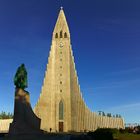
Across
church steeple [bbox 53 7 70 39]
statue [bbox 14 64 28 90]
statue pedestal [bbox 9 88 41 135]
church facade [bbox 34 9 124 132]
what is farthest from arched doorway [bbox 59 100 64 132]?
statue pedestal [bbox 9 88 41 135]

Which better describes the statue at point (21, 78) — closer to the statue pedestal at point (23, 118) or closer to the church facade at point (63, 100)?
the statue pedestal at point (23, 118)

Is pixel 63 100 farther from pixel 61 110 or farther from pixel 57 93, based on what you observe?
pixel 61 110

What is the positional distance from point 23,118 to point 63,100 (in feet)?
128

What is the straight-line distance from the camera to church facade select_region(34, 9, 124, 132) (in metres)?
71.7

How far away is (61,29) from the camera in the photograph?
79.4 metres

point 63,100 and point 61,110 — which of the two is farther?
point 61,110

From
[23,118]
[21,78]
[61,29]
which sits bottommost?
[23,118]

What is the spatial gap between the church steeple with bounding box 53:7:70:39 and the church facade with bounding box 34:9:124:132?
3.10 metres

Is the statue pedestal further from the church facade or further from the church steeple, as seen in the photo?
the church steeple

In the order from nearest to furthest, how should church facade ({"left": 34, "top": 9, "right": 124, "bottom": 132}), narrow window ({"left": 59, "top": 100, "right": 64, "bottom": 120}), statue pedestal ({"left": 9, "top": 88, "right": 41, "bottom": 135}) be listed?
statue pedestal ({"left": 9, "top": 88, "right": 41, "bottom": 135}) < church facade ({"left": 34, "top": 9, "right": 124, "bottom": 132}) < narrow window ({"left": 59, "top": 100, "right": 64, "bottom": 120})

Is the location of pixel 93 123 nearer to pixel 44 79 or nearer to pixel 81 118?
pixel 81 118

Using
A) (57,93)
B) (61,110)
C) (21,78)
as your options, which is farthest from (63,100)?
(21,78)

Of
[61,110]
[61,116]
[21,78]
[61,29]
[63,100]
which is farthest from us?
[61,29]

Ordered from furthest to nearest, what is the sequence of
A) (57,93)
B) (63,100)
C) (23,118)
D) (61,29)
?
1. (61,29)
2. (57,93)
3. (63,100)
4. (23,118)
